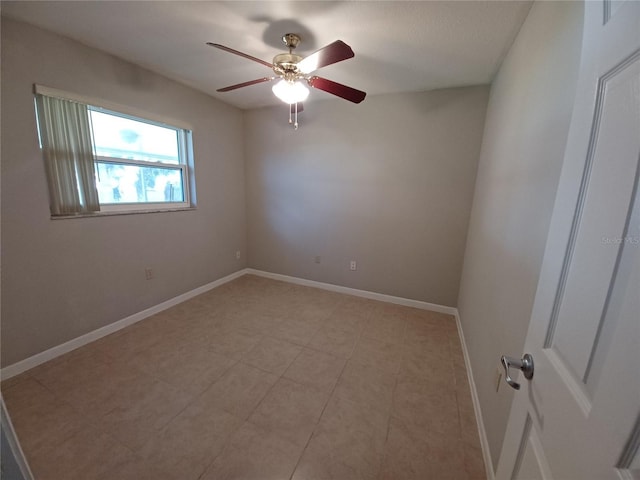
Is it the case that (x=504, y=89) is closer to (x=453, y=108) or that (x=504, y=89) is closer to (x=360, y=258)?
(x=453, y=108)

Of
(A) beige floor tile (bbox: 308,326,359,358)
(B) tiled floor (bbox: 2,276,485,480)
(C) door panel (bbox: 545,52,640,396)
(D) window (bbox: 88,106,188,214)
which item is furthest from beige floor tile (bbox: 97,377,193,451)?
(C) door panel (bbox: 545,52,640,396)

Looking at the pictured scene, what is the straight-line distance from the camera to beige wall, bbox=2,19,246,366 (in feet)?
5.47

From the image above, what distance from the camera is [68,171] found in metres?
1.92

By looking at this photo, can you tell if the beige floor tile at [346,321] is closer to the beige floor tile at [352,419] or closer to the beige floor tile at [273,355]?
the beige floor tile at [273,355]

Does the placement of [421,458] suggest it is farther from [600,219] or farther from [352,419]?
[600,219]

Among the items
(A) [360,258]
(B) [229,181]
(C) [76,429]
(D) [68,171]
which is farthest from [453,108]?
(C) [76,429]

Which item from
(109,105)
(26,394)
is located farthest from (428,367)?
(109,105)

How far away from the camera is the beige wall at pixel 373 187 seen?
8.41ft

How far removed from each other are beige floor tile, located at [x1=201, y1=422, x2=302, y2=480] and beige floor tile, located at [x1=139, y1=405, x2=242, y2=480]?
6 cm

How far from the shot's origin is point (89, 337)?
2135 mm

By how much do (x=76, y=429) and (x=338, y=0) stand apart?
2896mm

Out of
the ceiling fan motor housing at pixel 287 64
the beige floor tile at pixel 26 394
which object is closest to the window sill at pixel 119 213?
the beige floor tile at pixel 26 394

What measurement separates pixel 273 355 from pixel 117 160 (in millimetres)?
2281

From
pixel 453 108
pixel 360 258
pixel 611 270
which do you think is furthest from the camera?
pixel 360 258
